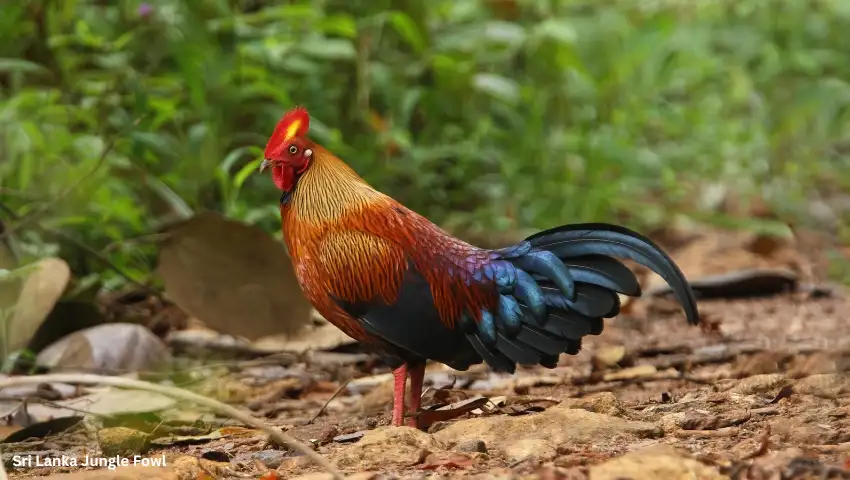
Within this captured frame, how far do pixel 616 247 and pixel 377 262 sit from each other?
738 millimetres

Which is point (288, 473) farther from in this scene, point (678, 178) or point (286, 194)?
point (678, 178)

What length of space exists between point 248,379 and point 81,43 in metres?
2.07

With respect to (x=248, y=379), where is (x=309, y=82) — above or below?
above

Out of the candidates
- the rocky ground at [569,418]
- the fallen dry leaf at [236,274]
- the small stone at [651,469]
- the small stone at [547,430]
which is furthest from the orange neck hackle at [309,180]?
the small stone at [651,469]

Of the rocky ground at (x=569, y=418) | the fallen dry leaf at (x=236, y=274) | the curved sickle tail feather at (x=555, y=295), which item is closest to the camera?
the rocky ground at (x=569, y=418)

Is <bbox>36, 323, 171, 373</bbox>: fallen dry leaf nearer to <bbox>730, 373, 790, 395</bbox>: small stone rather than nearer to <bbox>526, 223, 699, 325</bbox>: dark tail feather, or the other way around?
<bbox>526, 223, 699, 325</bbox>: dark tail feather

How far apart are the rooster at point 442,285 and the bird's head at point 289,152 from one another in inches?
4.0

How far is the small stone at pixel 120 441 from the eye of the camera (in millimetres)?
3303

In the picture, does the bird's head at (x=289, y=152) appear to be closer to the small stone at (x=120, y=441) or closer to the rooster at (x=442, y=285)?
the rooster at (x=442, y=285)

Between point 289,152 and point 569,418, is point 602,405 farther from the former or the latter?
point 289,152

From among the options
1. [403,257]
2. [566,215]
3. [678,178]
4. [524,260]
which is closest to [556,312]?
[524,260]

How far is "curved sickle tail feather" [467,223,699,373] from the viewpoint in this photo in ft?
11.4

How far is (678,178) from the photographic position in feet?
30.2

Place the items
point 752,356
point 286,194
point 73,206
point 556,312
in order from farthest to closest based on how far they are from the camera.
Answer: point 73,206 → point 752,356 → point 286,194 → point 556,312
